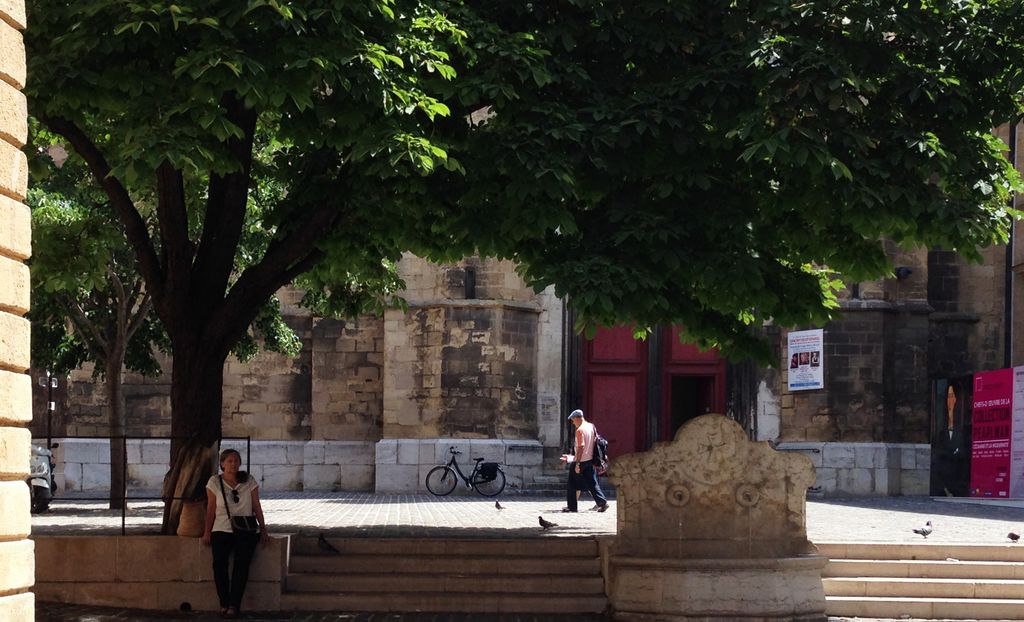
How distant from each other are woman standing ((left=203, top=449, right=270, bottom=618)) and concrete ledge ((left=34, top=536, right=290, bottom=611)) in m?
0.32

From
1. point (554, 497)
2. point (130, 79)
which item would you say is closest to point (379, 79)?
point (130, 79)

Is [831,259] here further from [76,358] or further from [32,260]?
[76,358]

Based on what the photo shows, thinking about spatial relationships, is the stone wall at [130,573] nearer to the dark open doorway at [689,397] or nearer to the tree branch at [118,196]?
the tree branch at [118,196]

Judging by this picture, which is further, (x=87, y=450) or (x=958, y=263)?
(x=958, y=263)

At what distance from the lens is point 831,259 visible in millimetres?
15047

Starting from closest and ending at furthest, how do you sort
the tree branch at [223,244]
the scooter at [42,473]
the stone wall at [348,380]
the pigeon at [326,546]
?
the pigeon at [326,546] → the tree branch at [223,244] → the scooter at [42,473] → the stone wall at [348,380]

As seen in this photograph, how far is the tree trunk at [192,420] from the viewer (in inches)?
557

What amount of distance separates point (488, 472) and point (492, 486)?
0.50 m

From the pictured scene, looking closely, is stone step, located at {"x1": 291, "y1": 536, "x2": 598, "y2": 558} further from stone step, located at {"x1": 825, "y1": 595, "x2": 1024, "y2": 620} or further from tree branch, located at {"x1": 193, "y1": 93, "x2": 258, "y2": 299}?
tree branch, located at {"x1": 193, "y1": 93, "x2": 258, "y2": 299}

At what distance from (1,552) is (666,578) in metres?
Result: 7.85

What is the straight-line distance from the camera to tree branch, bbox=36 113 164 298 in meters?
14.0

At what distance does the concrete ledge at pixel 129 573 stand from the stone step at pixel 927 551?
5609mm

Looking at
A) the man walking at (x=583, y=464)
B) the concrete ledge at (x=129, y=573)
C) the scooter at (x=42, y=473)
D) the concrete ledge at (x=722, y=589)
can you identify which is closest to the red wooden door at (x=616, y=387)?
the man walking at (x=583, y=464)

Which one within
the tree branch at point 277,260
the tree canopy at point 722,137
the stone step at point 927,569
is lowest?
the stone step at point 927,569
